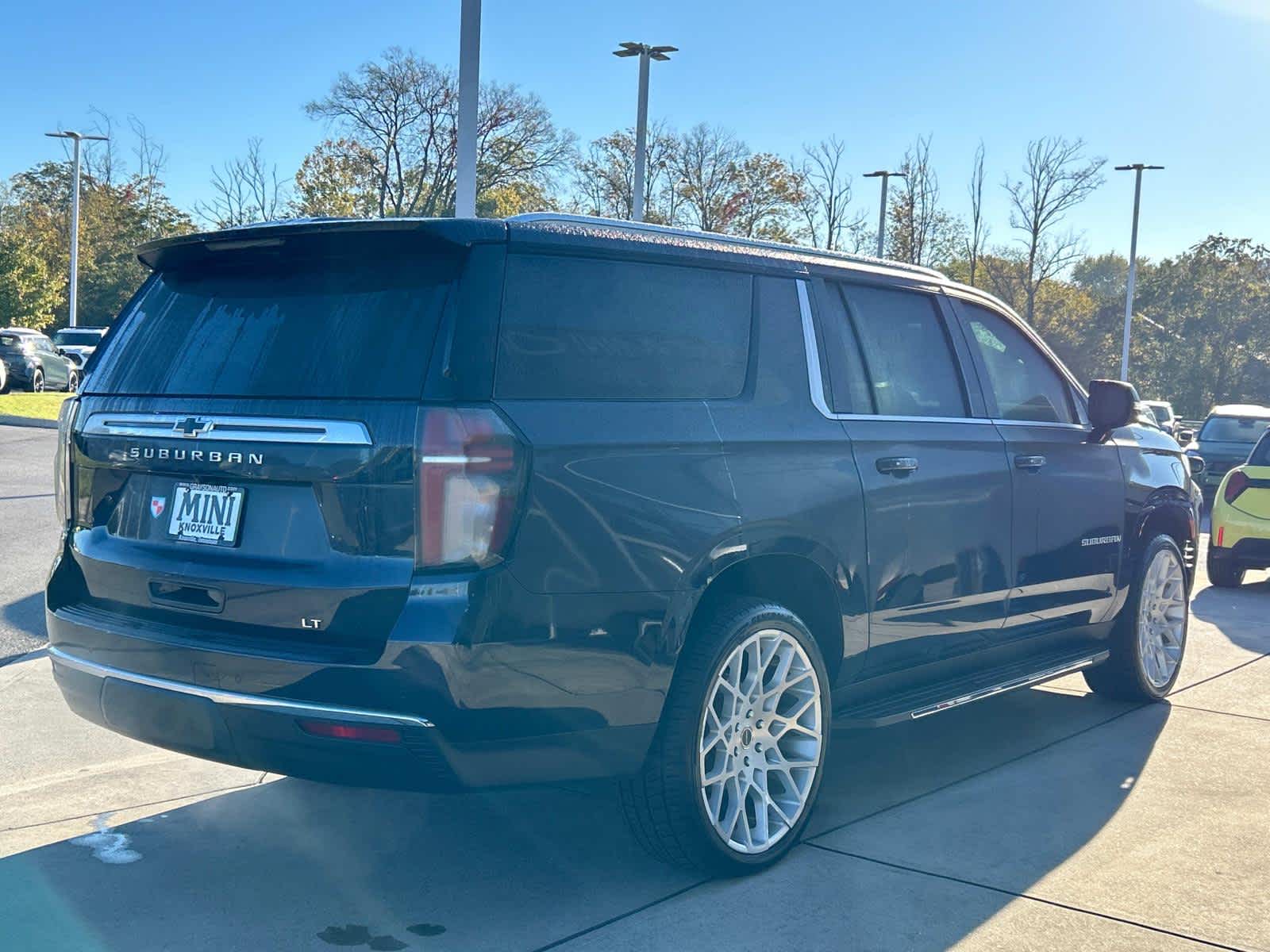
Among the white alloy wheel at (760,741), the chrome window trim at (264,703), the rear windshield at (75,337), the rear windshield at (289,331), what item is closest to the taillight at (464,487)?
the rear windshield at (289,331)

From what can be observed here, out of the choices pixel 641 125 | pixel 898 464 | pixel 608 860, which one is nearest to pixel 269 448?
pixel 608 860

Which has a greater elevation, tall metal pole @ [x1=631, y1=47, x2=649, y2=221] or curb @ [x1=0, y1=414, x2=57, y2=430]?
tall metal pole @ [x1=631, y1=47, x2=649, y2=221]

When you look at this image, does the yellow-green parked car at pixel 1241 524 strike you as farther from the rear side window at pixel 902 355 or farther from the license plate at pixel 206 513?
the license plate at pixel 206 513

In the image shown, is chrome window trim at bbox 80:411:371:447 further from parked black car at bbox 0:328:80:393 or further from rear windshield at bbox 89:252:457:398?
parked black car at bbox 0:328:80:393

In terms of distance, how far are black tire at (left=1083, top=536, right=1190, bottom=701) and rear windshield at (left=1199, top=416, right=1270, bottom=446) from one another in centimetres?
1547

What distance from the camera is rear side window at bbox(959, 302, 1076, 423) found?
5.57 metres

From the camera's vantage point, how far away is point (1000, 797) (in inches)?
198

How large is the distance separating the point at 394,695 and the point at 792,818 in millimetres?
1558

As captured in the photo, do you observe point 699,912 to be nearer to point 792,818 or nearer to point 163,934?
point 792,818

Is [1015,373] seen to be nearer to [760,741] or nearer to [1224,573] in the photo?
[760,741]

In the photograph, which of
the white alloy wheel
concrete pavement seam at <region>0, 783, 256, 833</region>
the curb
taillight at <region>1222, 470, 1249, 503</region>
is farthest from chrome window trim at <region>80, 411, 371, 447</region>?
the curb

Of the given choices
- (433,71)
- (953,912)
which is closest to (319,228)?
(953,912)

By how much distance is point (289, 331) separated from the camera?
3.70 metres

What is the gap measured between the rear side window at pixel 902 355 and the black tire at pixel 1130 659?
1.76m
